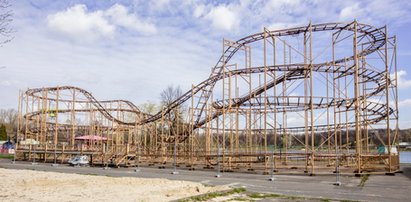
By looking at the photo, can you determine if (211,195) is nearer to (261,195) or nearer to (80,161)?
(261,195)

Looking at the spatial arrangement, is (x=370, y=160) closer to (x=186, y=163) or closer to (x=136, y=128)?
(x=186, y=163)

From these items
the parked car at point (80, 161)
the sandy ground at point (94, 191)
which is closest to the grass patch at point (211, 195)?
the sandy ground at point (94, 191)

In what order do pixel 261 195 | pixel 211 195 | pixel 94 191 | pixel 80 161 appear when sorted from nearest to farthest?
pixel 211 195 < pixel 261 195 < pixel 94 191 < pixel 80 161

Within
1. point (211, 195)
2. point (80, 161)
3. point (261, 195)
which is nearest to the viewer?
point (211, 195)

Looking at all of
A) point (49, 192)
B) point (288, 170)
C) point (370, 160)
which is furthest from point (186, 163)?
point (49, 192)

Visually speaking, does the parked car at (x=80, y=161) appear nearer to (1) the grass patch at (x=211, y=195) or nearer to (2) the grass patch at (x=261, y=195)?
(1) the grass patch at (x=211, y=195)

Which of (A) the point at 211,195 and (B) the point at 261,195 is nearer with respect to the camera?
(A) the point at 211,195

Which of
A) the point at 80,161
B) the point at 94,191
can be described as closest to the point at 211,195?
the point at 94,191

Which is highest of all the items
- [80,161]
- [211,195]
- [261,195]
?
[211,195]

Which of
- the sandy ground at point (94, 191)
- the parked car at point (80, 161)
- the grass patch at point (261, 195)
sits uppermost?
the sandy ground at point (94, 191)

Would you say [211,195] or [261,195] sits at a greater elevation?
[211,195]

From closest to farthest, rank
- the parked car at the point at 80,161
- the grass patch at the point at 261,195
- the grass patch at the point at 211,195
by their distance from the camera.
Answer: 1. the grass patch at the point at 211,195
2. the grass patch at the point at 261,195
3. the parked car at the point at 80,161

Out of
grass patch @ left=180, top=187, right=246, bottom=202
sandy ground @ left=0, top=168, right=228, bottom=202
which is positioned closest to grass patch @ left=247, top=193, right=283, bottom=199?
grass patch @ left=180, top=187, right=246, bottom=202

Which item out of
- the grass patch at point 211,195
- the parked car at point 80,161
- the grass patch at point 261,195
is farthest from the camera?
the parked car at point 80,161
